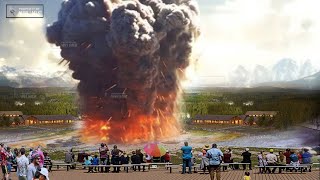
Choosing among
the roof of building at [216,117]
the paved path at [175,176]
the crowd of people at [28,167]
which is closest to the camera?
the crowd of people at [28,167]

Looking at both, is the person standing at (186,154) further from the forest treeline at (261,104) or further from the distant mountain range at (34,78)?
the distant mountain range at (34,78)

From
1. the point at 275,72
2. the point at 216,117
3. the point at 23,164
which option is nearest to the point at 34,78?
the point at 216,117

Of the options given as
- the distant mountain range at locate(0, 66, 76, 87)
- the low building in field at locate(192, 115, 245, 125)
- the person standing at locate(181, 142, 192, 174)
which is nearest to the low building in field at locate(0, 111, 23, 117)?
the distant mountain range at locate(0, 66, 76, 87)

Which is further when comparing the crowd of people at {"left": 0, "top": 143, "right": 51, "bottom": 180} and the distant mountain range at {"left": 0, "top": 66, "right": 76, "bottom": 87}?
the distant mountain range at {"left": 0, "top": 66, "right": 76, "bottom": 87}

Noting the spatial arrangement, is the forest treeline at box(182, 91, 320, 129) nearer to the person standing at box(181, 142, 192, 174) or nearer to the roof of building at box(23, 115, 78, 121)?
the roof of building at box(23, 115, 78, 121)

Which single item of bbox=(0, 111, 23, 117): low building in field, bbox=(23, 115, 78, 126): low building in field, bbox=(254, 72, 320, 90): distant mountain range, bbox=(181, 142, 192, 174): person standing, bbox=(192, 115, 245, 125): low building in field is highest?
bbox=(254, 72, 320, 90): distant mountain range

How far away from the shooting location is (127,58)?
36.1 meters

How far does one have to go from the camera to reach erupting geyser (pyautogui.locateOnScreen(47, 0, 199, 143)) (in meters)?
35.6

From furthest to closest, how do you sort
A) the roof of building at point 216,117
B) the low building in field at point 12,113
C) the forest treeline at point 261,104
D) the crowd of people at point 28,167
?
1. the low building in field at point 12,113
2. the roof of building at point 216,117
3. the forest treeline at point 261,104
4. the crowd of people at point 28,167

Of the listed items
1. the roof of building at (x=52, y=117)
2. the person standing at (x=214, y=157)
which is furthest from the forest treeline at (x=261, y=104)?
the person standing at (x=214, y=157)

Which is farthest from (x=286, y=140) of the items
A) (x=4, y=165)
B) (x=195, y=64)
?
(x=4, y=165)

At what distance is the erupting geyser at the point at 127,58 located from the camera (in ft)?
117

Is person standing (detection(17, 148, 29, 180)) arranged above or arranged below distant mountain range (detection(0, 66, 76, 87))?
below

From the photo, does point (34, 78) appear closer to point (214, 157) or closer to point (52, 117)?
point (52, 117)
